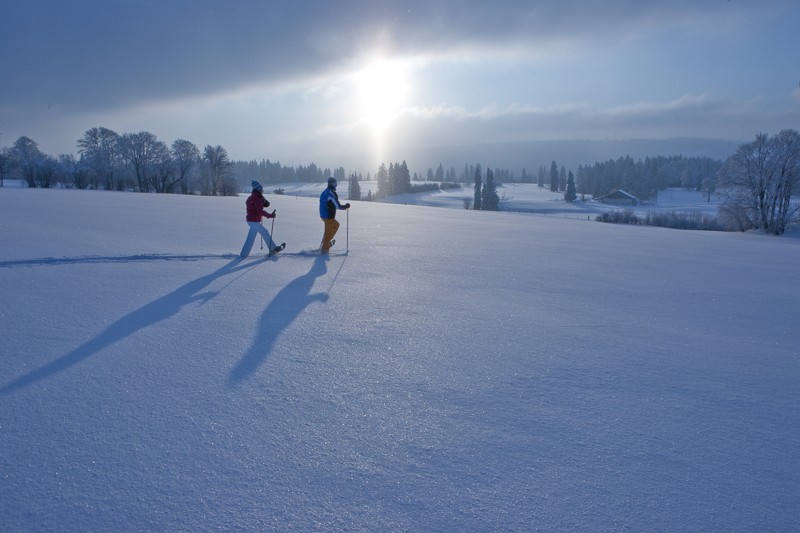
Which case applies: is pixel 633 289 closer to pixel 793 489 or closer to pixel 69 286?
pixel 793 489

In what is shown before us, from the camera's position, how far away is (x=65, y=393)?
13.0 ft

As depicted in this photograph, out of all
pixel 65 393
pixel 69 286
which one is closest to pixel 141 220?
pixel 69 286

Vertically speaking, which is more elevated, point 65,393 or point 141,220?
point 141,220

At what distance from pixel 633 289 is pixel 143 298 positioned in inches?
368

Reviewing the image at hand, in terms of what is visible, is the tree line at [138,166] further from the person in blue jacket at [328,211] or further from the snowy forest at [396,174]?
the person in blue jacket at [328,211]

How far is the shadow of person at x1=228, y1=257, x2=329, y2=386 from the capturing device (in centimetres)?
467

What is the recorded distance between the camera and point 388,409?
3877 mm

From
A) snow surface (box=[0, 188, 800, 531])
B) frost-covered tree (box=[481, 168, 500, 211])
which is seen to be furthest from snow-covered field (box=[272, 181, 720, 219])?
snow surface (box=[0, 188, 800, 531])

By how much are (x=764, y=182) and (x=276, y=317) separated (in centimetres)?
5610

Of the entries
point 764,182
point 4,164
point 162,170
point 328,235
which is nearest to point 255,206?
point 328,235

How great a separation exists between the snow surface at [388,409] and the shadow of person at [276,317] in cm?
4

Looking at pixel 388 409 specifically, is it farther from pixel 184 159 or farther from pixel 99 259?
pixel 184 159

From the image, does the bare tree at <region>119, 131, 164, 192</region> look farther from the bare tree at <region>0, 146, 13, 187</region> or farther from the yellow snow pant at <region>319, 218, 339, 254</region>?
the yellow snow pant at <region>319, 218, 339, 254</region>

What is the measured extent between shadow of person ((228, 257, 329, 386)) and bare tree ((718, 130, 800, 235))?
2091 inches
